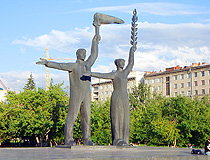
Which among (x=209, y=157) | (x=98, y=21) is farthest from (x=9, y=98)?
(x=209, y=157)

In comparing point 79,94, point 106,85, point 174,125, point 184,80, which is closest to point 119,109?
point 79,94

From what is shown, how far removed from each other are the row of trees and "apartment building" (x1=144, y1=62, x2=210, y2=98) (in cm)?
3726

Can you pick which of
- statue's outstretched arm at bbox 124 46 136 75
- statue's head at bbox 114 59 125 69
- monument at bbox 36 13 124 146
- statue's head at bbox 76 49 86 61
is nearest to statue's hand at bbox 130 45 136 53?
statue's outstretched arm at bbox 124 46 136 75

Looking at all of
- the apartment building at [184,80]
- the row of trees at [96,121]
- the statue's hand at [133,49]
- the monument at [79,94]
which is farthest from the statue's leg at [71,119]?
the apartment building at [184,80]

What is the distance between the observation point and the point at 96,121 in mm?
37156

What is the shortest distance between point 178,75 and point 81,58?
73.7m

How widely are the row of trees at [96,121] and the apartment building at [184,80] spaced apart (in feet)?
122

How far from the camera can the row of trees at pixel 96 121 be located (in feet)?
111

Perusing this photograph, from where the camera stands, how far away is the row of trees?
33812 mm

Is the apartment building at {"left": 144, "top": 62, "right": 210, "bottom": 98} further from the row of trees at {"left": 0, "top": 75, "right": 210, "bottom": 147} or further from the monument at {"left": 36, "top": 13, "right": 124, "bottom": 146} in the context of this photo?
the monument at {"left": 36, "top": 13, "right": 124, "bottom": 146}

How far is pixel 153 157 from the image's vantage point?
9.50 m

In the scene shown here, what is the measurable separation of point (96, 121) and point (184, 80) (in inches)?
2014

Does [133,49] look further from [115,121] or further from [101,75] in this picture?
[115,121]

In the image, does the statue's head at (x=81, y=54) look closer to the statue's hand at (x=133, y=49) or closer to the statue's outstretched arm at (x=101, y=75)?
the statue's outstretched arm at (x=101, y=75)
